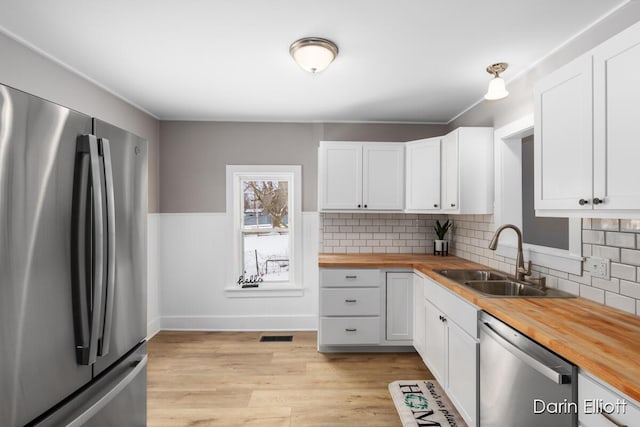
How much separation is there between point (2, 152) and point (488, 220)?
315 cm

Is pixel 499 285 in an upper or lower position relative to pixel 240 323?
upper

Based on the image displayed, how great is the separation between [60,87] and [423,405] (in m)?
3.51

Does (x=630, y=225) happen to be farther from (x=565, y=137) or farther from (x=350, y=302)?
(x=350, y=302)

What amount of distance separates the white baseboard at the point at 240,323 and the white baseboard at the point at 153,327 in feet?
0.18

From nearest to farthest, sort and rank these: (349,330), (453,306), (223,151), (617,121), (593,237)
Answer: (617,121) < (593,237) < (453,306) < (349,330) < (223,151)

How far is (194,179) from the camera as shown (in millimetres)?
3951

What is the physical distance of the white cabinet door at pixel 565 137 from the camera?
1.49m

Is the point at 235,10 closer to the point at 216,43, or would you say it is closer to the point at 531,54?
the point at 216,43

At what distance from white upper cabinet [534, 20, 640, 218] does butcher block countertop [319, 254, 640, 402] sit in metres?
0.50

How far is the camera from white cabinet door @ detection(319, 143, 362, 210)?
359cm

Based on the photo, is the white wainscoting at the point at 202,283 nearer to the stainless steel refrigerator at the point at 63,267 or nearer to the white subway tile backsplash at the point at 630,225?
the stainless steel refrigerator at the point at 63,267

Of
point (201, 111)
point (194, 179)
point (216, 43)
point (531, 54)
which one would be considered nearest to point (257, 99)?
point (201, 111)

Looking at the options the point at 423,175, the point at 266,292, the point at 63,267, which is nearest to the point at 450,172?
the point at 423,175

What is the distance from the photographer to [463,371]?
2123 mm
